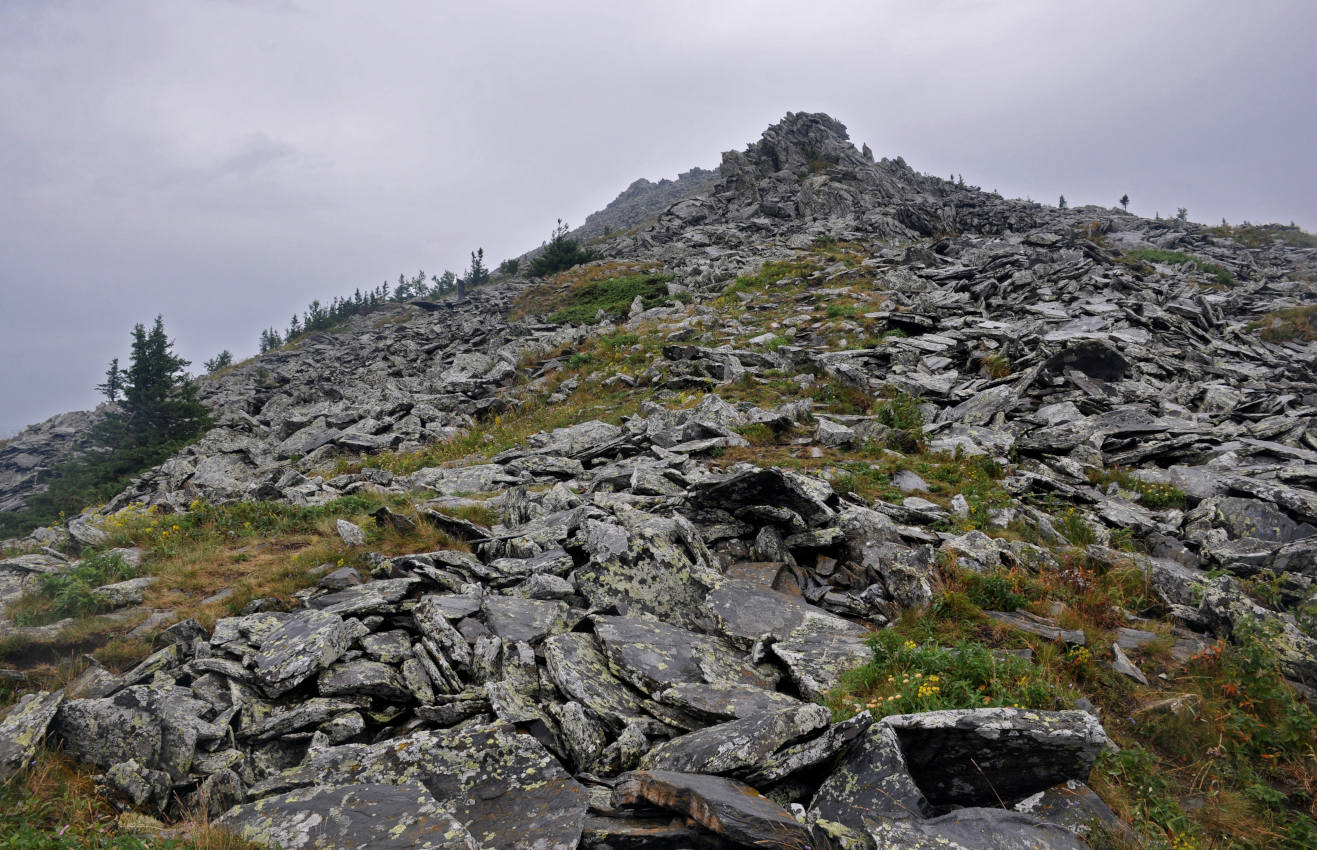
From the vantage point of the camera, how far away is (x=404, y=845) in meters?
3.93

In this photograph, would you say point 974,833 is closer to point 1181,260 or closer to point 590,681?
point 590,681

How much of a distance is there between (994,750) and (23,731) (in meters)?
8.11

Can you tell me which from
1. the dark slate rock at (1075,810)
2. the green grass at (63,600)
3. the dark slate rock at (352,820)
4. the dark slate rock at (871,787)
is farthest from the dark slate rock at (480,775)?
the green grass at (63,600)

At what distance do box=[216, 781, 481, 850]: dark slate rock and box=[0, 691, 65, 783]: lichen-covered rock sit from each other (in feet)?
6.84

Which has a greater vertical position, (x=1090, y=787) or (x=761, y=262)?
(x=761, y=262)

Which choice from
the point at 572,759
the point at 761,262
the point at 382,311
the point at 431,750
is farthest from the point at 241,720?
the point at 382,311

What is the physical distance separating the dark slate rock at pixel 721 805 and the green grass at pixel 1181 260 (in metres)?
37.7

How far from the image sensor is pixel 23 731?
5.04 m

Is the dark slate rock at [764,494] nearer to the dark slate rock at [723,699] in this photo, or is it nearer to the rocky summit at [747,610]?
the rocky summit at [747,610]

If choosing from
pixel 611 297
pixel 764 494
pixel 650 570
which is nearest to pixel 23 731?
pixel 650 570

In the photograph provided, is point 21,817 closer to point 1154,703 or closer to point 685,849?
point 685,849

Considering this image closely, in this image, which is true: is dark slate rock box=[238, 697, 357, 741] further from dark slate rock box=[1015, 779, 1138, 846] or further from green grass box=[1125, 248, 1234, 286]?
green grass box=[1125, 248, 1234, 286]

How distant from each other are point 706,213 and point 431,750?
2247 inches

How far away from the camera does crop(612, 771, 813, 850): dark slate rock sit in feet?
11.7
